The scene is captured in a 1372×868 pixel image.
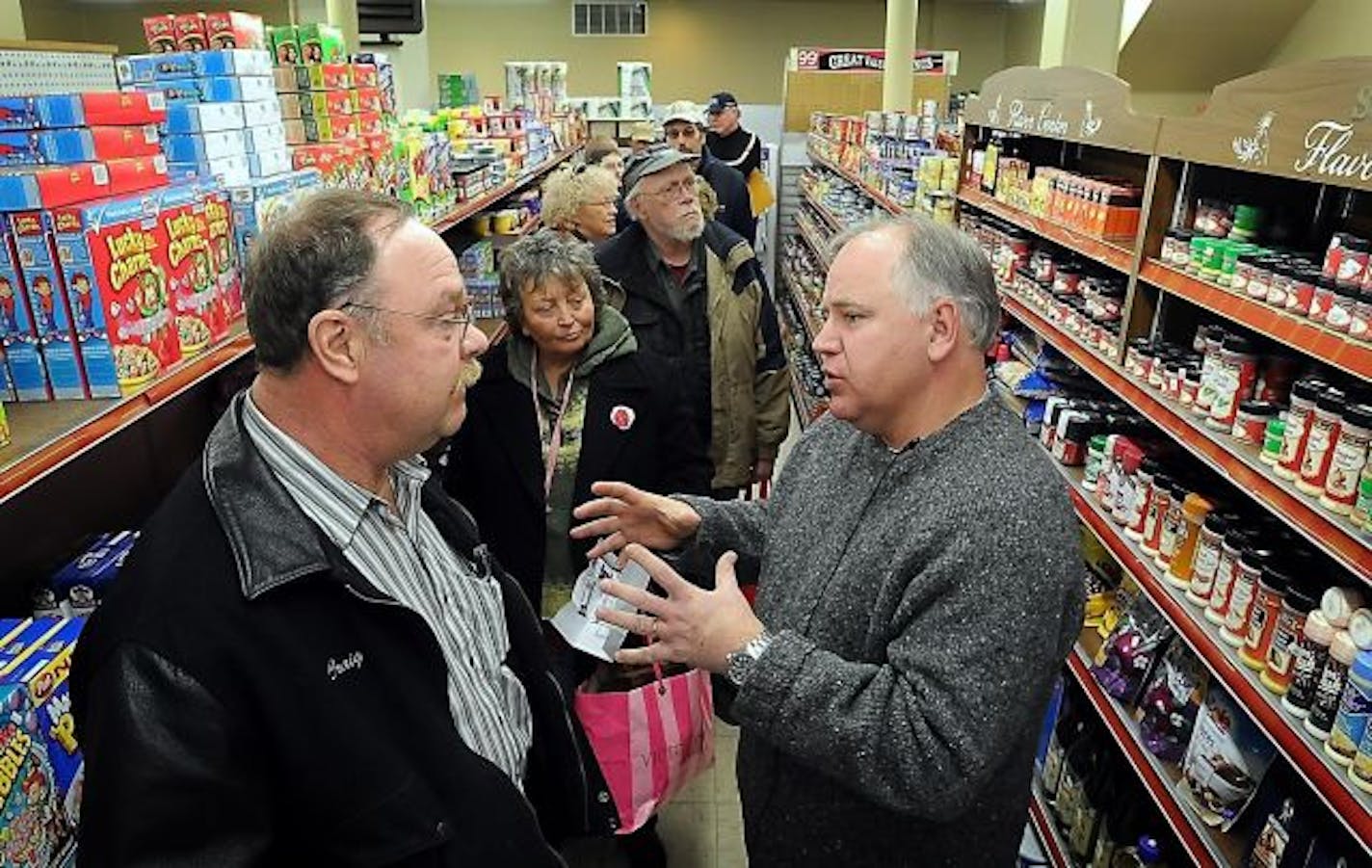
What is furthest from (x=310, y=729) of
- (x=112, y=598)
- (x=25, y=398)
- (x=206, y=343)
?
(x=206, y=343)

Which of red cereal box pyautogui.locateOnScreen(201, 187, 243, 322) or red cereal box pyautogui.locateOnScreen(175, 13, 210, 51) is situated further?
red cereal box pyautogui.locateOnScreen(175, 13, 210, 51)

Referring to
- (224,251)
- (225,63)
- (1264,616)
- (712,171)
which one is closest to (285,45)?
(225,63)

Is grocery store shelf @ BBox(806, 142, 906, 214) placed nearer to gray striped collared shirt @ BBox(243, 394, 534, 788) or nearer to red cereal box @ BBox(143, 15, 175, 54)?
red cereal box @ BBox(143, 15, 175, 54)

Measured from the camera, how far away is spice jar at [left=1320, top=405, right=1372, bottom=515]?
1.68m

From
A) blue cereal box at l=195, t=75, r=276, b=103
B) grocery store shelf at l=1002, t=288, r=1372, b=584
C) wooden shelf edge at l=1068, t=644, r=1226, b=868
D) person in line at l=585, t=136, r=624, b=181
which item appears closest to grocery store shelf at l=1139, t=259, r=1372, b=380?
grocery store shelf at l=1002, t=288, r=1372, b=584

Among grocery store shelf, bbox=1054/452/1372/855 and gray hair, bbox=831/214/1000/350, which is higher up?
gray hair, bbox=831/214/1000/350

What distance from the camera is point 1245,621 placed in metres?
1.98

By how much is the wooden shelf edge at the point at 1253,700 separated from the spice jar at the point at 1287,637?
0.12 feet

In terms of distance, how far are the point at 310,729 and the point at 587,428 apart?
1.54 metres

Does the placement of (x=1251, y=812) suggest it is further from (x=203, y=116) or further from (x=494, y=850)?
(x=203, y=116)

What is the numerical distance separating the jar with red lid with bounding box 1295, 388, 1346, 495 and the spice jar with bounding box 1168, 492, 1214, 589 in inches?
15.4

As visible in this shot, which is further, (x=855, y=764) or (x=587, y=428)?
(x=587, y=428)

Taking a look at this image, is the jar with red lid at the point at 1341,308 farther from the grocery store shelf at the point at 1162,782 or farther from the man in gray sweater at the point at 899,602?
the grocery store shelf at the point at 1162,782

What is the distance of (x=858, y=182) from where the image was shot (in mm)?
6465
